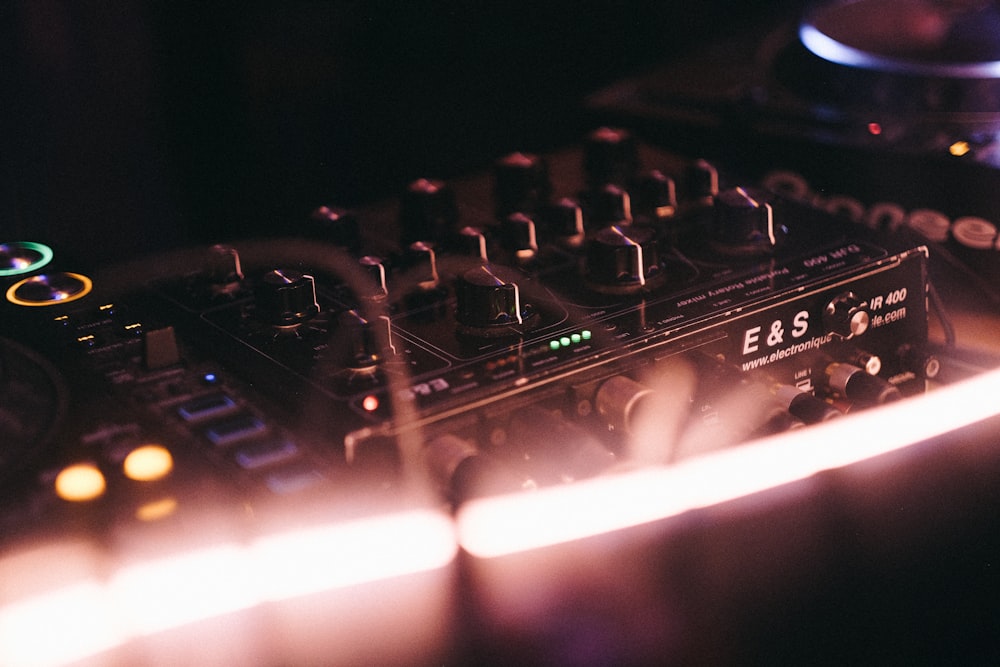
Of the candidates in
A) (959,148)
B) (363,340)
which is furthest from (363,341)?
(959,148)

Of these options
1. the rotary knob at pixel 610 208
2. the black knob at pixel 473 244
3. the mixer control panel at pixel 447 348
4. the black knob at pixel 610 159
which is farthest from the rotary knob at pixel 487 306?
the black knob at pixel 610 159

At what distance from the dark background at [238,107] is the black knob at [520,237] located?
29 cm

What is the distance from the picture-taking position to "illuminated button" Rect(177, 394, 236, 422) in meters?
0.67

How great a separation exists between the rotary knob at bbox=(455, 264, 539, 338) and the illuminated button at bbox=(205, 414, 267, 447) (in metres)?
0.17

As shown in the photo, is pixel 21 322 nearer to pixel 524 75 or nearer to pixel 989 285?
pixel 524 75

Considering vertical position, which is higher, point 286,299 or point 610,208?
point 610,208

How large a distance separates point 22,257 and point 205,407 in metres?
0.29

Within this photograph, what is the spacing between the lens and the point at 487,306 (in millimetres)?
750

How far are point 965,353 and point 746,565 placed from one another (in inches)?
14.8

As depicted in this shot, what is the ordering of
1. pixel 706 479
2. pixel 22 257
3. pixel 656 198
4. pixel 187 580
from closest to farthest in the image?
pixel 187 580, pixel 706 479, pixel 22 257, pixel 656 198

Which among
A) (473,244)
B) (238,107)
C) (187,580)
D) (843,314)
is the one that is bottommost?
(187,580)

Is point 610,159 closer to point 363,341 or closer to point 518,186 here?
point 518,186

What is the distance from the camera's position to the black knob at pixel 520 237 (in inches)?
34.8

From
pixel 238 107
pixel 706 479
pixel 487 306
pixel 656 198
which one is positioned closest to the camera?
pixel 706 479
